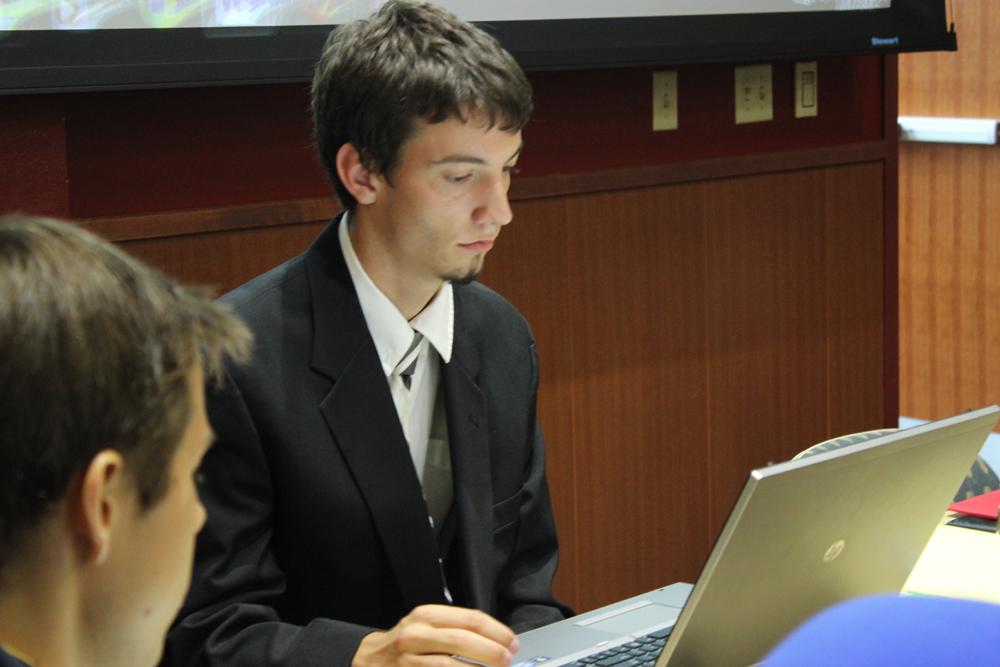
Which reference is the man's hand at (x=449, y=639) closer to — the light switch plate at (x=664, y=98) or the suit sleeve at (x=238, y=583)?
the suit sleeve at (x=238, y=583)

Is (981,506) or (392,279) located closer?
(392,279)

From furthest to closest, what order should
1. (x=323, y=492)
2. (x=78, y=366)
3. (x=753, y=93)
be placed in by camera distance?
(x=753, y=93)
(x=323, y=492)
(x=78, y=366)

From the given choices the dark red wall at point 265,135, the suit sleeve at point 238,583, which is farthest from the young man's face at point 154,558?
the dark red wall at point 265,135

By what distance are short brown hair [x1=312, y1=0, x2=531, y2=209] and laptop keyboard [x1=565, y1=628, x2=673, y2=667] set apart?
66cm

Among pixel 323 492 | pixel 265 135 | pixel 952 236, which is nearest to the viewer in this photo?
pixel 323 492

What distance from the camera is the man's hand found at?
136 centimetres

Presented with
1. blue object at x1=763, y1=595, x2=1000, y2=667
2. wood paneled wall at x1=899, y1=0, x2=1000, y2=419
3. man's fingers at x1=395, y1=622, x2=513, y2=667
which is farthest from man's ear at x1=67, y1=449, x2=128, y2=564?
wood paneled wall at x1=899, y1=0, x2=1000, y2=419

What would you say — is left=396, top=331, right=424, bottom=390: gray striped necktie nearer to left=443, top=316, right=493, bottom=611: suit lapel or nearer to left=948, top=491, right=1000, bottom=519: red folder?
left=443, top=316, right=493, bottom=611: suit lapel

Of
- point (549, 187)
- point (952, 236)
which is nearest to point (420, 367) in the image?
point (549, 187)

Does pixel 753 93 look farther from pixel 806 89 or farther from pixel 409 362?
pixel 409 362

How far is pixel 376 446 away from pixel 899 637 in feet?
4.01

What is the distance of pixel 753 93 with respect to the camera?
3.39 m

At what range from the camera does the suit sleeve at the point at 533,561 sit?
1.88 metres

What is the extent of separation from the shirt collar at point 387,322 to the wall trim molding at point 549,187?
31.7 inches
